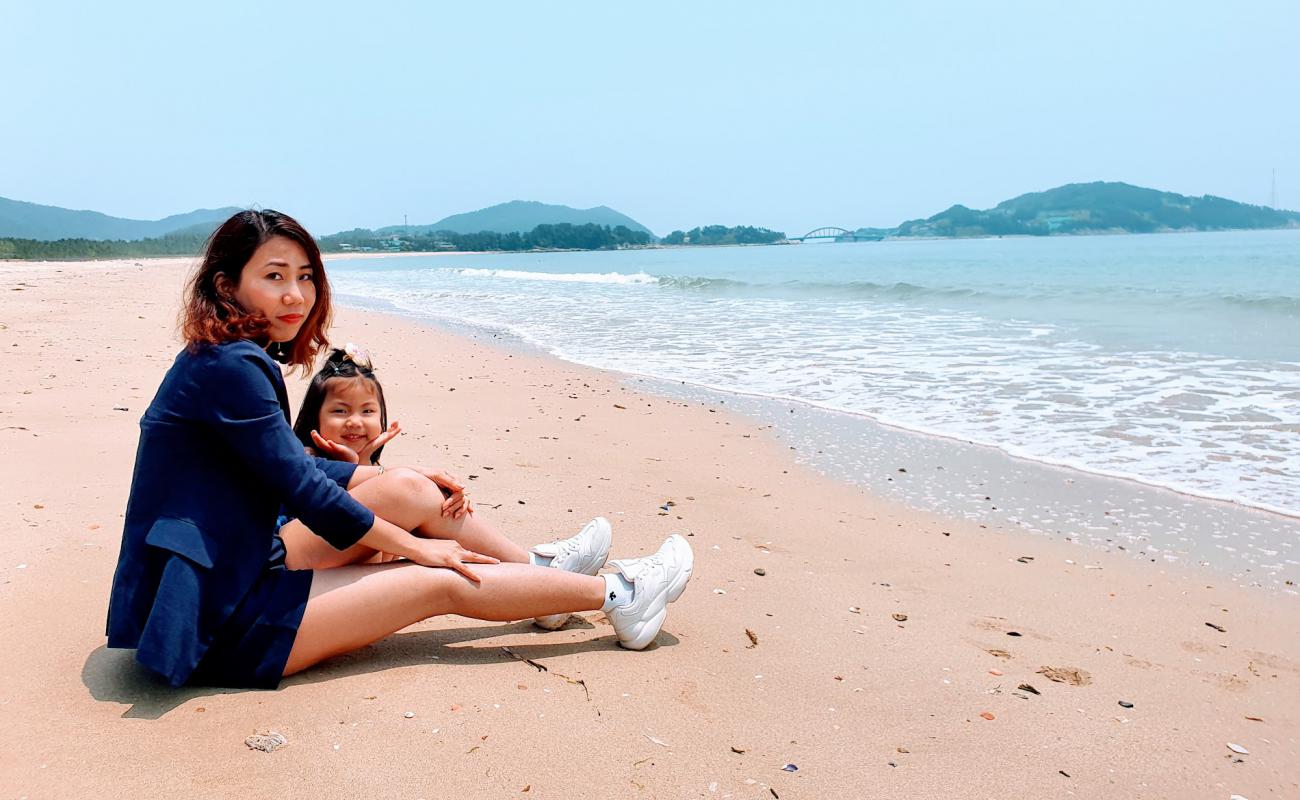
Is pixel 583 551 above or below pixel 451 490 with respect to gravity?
below

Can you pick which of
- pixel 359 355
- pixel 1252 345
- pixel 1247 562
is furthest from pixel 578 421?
pixel 1252 345

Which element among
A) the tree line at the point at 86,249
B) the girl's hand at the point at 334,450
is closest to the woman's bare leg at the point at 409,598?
the girl's hand at the point at 334,450

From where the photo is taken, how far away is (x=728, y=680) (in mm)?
2580

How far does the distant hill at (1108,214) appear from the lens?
387 feet

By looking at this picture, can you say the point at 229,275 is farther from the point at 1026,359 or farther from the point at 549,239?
the point at 549,239

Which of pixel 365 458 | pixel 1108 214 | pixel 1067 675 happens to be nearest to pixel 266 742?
pixel 365 458

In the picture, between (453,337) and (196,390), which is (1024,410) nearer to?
(196,390)

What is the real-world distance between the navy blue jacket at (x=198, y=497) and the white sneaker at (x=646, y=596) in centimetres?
97

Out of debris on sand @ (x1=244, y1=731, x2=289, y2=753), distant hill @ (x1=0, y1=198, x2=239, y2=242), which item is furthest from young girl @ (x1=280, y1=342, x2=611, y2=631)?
distant hill @ (x1=0, y1=198, x2=239, y2=242)

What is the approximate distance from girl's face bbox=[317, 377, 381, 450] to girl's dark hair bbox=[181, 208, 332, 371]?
29.8 inches

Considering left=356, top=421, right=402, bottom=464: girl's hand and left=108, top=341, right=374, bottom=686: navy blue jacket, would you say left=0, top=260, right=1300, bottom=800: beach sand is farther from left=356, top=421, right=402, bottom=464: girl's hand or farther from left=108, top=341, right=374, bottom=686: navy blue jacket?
left=356, top=421, right=402, bottom=464: girl's hand

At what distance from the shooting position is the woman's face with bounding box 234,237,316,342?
2389mm

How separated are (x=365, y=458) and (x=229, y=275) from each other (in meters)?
1.13

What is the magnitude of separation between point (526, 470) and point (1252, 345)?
10.0 m
